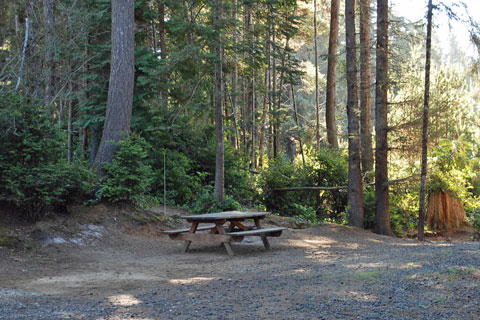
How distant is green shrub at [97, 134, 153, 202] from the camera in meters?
11.9

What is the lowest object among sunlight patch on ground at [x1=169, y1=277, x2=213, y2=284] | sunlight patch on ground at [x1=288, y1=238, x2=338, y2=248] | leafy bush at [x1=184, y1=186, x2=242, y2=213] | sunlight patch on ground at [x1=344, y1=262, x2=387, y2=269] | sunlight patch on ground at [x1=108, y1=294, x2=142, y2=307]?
sunlight patch on ground at [x1=288, y1=238, x2=338, y2=248]

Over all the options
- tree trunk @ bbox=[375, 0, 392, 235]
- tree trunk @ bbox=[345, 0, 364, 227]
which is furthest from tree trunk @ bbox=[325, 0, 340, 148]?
tree trunk @ bbox=[375, 0, 392, 235]

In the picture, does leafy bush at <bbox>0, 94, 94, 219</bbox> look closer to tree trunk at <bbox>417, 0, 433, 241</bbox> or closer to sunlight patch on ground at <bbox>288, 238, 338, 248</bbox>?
sunlight patch on ground at <bbox>288, 238, 338, 248</bbox>

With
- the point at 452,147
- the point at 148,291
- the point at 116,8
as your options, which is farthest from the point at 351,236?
the point at 116,8

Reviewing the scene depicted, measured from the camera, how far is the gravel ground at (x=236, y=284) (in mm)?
4785

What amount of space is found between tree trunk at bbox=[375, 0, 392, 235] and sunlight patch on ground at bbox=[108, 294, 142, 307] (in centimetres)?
971

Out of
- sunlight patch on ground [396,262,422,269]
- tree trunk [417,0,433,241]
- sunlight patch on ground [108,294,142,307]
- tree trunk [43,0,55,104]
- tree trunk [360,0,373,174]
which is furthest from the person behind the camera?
tree trunk [360,0,373,174]

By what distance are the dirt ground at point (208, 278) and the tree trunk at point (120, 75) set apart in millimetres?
2334

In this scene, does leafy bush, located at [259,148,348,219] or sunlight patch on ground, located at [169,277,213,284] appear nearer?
sunlight patch on ground, located at [169,277,213,284]

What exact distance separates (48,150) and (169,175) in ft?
20.5

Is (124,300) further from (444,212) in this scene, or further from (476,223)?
(444,212)

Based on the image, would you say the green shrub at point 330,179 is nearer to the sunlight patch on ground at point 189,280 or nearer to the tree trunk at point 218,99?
the tree trunk at point 218,99

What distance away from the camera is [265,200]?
18.2 m

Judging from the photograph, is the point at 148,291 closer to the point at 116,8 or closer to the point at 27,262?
the point at 27,262
